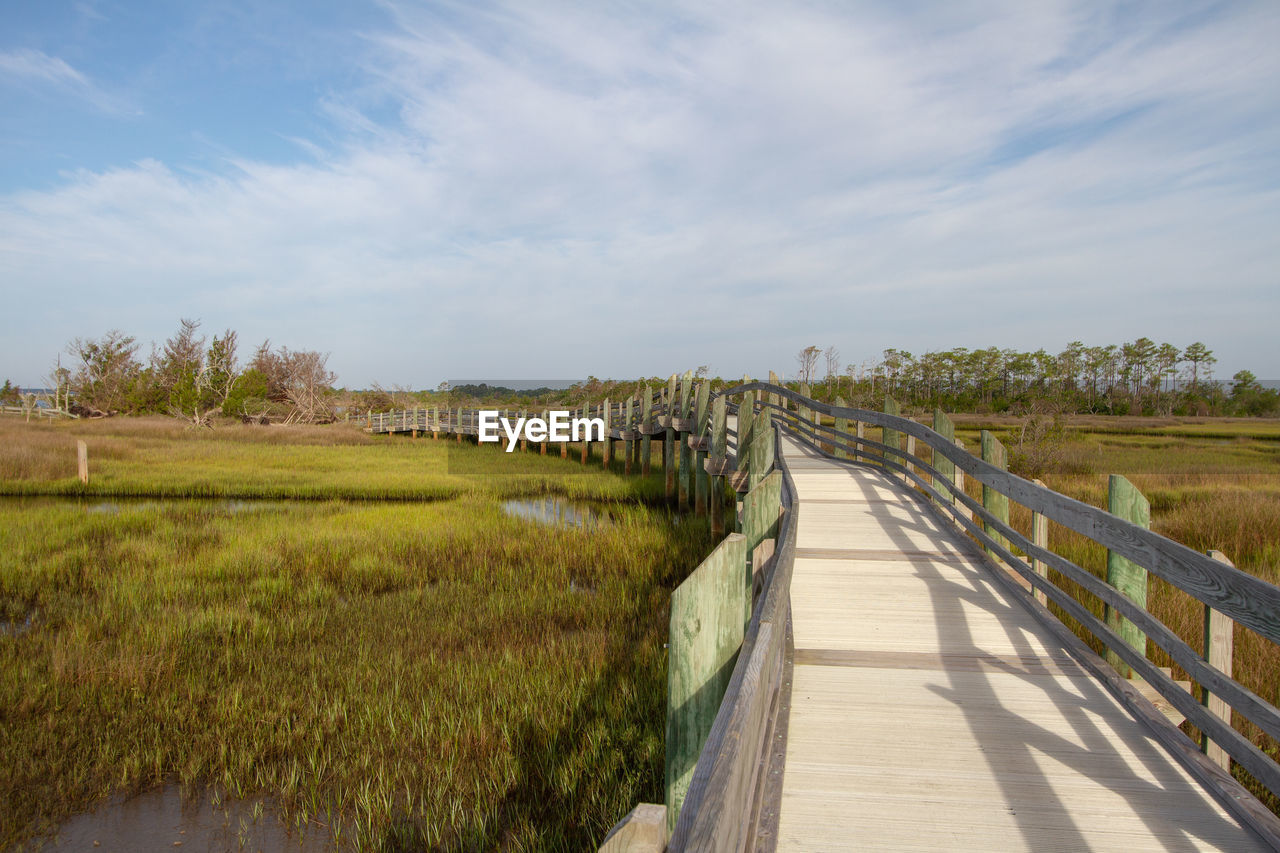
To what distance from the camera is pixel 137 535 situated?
12.6 m

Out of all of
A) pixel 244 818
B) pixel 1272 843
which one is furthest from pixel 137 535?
pixel 1272 843

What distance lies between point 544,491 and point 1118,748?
17.3 metres

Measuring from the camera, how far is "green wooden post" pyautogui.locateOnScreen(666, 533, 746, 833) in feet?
8.77

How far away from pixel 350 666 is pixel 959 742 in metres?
5.62

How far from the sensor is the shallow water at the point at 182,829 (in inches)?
175

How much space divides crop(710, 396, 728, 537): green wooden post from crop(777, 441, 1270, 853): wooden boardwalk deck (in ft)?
24.8

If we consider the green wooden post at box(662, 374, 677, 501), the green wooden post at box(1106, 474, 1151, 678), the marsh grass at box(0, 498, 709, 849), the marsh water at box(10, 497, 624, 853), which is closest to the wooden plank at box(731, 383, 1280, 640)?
the green wooden post at box(1106, 474, 1151, 678)

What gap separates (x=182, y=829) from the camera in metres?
4.58

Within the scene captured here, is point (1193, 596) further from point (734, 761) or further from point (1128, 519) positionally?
point (734, 761)

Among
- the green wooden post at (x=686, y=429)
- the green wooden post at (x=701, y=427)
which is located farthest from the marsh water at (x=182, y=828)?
the green wooden post at (x=686, y=429)

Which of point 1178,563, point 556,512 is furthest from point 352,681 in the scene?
point 556,512

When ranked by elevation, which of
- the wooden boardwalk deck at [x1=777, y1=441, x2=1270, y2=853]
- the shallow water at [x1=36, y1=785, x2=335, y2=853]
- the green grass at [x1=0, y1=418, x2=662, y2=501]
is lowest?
the shallow water at [x1=36, y1=785, x2=335, y2=853]

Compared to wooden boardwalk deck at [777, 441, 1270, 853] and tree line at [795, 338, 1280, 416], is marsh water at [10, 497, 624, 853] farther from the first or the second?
tree line at [795, 338, 1280, 416]

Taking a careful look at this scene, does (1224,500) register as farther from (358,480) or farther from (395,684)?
(358,480)
